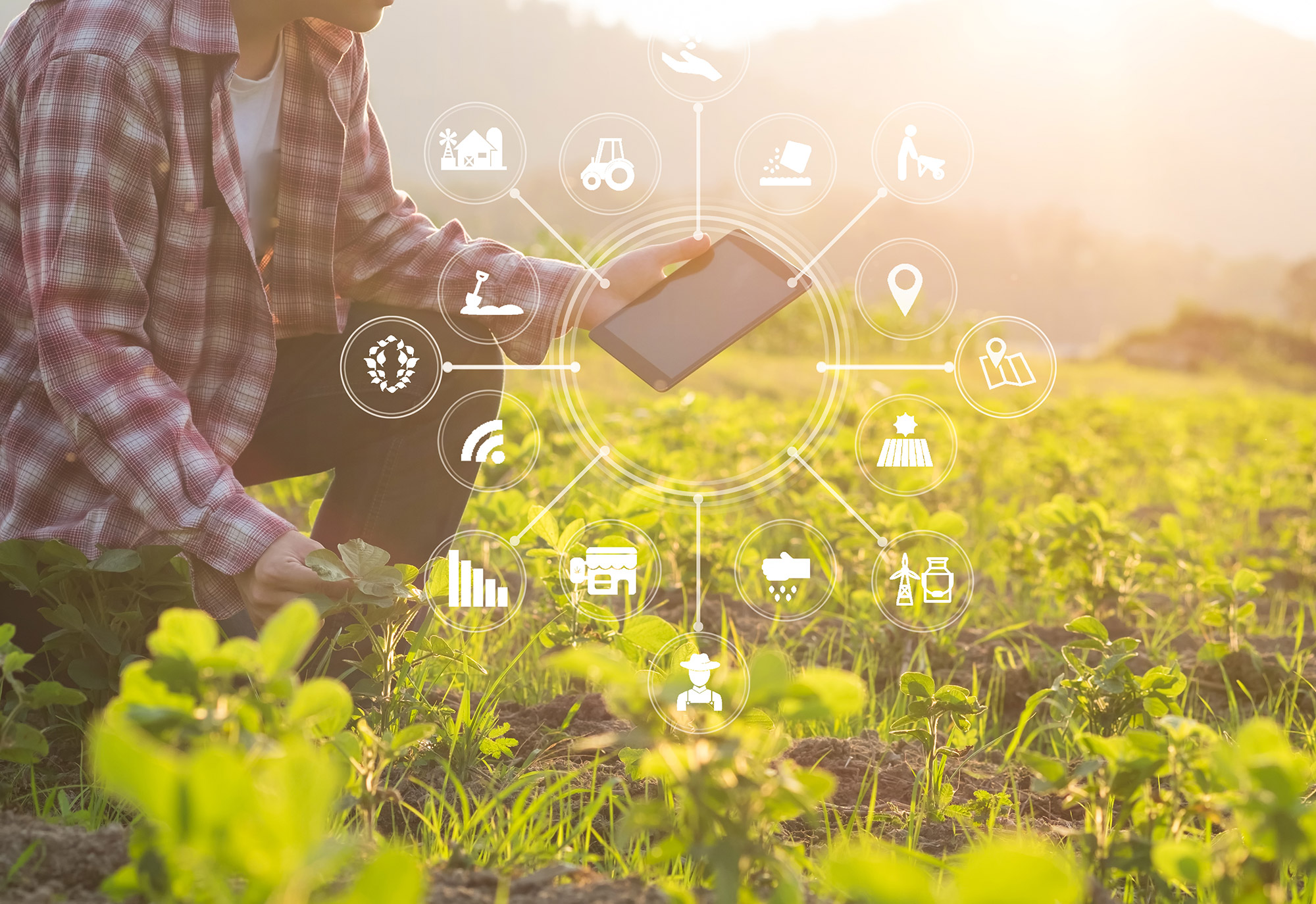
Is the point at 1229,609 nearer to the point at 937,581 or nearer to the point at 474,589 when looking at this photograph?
the point at 937,581

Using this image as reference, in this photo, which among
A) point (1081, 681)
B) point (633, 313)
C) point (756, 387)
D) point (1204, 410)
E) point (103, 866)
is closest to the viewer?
Answer: point (103, 866)

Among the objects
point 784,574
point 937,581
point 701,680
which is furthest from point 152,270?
point 937,581

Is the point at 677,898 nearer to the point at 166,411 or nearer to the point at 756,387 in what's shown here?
the point at 166,411

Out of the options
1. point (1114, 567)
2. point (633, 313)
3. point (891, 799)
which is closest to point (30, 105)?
point (633, 313)

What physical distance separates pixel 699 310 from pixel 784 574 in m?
0.89

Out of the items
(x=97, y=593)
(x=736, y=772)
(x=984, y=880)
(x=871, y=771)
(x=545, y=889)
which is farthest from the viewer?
(x=871, y=771)

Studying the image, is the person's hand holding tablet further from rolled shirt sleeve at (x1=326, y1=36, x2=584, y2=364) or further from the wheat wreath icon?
the wheat wreath icon

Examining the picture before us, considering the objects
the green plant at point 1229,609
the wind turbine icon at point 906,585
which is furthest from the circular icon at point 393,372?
the green plant at point 1229,609

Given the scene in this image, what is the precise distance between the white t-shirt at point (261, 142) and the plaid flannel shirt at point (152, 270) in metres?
0.03

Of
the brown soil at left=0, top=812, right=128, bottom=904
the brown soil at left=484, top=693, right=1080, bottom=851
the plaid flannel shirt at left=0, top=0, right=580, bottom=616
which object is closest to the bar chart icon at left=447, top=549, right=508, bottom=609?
the brown soil at left=484, top=693, right=1080, bottom=851

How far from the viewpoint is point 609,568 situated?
2145 millimetres

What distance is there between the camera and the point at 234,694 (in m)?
0.91

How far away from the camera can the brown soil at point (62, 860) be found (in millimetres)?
1047

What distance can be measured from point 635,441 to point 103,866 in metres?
2.34
